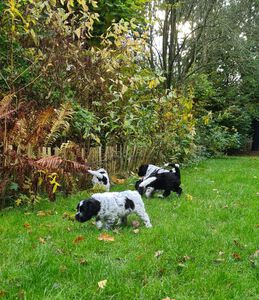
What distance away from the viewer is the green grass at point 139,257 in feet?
10.9

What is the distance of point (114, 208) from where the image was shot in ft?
16.2

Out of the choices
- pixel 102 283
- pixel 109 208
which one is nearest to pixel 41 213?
pixel 109 208

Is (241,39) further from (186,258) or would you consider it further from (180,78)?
(186,258)

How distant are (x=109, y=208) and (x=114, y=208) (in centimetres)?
6

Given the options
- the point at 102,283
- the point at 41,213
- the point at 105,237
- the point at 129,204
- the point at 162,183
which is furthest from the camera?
the point at 162,183

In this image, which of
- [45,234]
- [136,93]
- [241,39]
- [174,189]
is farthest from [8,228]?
[241,39]

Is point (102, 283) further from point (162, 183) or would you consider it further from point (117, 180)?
point (117, 180)

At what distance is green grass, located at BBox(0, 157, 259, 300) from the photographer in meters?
3.32

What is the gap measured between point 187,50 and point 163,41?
272 centimetres

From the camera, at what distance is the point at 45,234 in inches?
186

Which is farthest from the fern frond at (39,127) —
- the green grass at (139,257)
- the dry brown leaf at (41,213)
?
the dry brown leaf at (41,213)

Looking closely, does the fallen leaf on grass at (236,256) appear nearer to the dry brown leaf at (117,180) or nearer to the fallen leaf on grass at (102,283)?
the fallen leaf on grass at (102,283)

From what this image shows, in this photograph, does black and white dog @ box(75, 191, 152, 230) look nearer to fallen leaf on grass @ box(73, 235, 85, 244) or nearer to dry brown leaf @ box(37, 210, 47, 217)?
fallen leaf on grass @ box(73, 235, 85, 244)

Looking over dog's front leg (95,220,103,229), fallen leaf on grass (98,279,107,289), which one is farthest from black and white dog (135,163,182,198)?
fallen leaf on grass (98,279,107,289)
